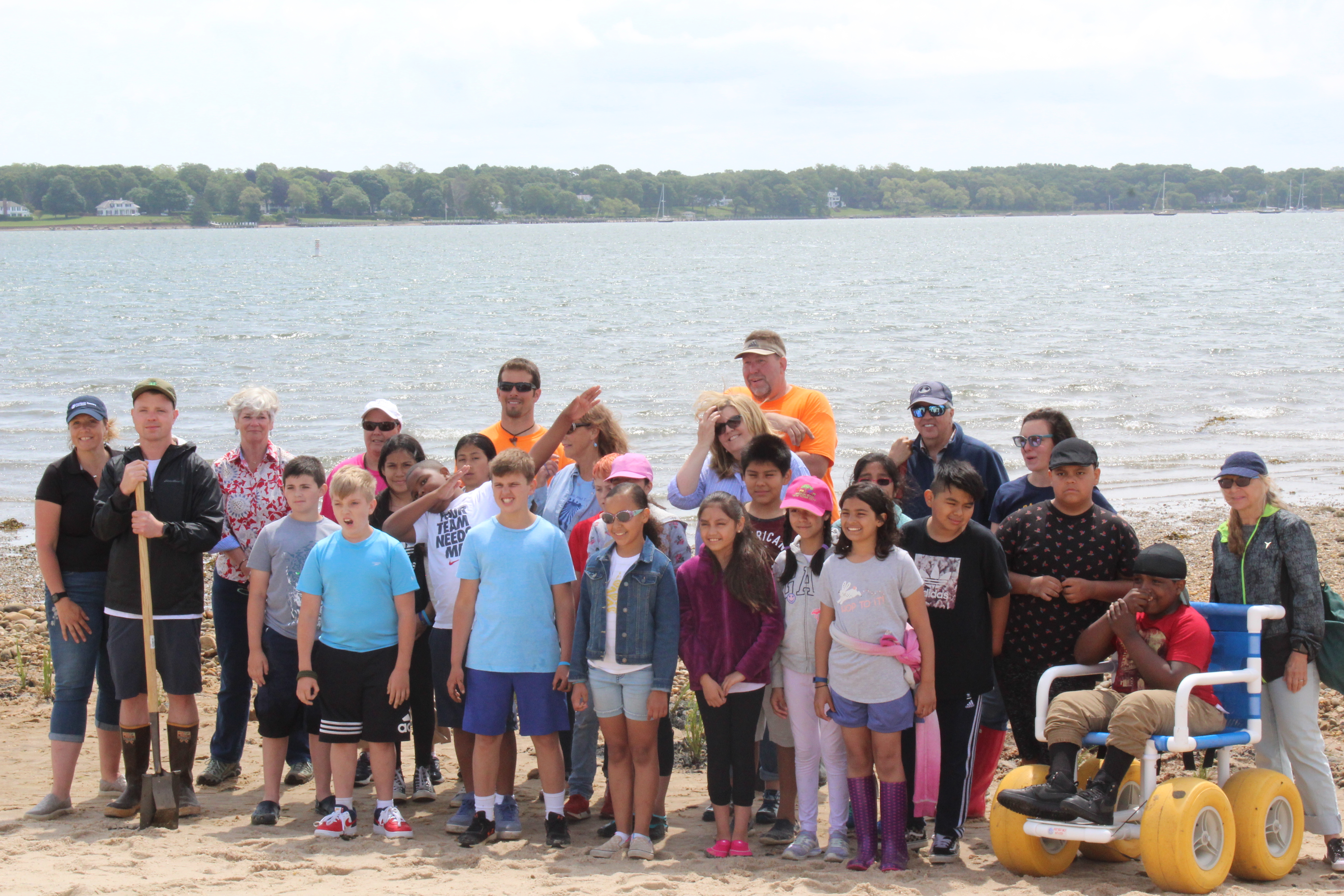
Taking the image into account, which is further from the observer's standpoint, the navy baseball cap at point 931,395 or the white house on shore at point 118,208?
the white house on shore at point 118,208

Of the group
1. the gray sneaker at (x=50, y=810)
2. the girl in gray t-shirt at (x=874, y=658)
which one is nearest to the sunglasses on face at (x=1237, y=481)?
the girl in gray t-shirt at (x=874, y=658)

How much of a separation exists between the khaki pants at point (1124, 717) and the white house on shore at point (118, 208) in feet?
658

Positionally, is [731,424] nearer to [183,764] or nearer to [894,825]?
[894,825]

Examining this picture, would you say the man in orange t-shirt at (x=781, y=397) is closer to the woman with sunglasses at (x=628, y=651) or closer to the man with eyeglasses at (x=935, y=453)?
the man with eyeglasses at (x=935, y=453)

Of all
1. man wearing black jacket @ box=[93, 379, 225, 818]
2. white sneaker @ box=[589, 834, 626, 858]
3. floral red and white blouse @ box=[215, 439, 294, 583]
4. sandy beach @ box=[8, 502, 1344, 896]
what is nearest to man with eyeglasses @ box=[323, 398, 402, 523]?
floral red and white blouse @ box=[215, 439, 294, 583]

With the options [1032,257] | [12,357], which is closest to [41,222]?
[1032,257]

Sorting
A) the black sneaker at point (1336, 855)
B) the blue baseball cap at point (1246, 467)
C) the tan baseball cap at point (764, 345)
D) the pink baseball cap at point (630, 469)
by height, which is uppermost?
the tan baseball cap at point (764, 345)

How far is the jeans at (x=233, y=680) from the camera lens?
621cm

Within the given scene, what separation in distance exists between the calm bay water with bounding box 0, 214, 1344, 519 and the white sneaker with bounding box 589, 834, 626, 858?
1035 centimetres

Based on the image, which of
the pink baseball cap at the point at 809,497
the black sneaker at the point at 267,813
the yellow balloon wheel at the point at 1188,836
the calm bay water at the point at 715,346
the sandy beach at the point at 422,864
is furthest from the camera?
the calm bay water at the point at 715,346

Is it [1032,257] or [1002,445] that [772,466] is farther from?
[1032,257]

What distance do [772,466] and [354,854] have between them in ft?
8.35

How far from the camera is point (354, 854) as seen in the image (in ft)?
17.1

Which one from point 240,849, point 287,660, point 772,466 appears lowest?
point 240,849
